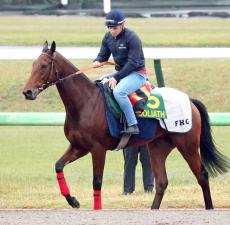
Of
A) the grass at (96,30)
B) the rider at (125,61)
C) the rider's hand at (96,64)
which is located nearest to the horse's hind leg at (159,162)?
the rider at (125,61)

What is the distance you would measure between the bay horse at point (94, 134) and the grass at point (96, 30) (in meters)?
12.4

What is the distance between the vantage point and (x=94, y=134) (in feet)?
34.8

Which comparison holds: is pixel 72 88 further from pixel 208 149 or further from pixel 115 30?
pixel 208 149

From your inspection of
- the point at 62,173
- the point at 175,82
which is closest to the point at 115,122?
the point at 62,173

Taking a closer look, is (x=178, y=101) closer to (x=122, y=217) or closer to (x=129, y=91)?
(x=129, y=91)

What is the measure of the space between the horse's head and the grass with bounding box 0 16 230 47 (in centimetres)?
1298

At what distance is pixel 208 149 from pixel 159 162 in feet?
1.85

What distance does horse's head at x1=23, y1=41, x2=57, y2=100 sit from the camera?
34.3 feet

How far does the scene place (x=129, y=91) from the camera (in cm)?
1068

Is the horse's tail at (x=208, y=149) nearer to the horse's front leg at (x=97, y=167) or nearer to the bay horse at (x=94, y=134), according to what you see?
the bay horse at (x=94, y=134)

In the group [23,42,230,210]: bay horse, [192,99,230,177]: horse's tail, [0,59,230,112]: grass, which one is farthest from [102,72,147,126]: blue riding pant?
[0,59,230,112]: grass

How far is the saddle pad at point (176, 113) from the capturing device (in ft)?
35.6

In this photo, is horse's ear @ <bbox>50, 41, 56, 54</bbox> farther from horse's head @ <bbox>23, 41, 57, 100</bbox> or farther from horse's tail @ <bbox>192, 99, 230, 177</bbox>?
horse's tail @ <bbox>192, 99, 230, 177</bbox>

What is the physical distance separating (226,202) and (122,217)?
8.77 feet
